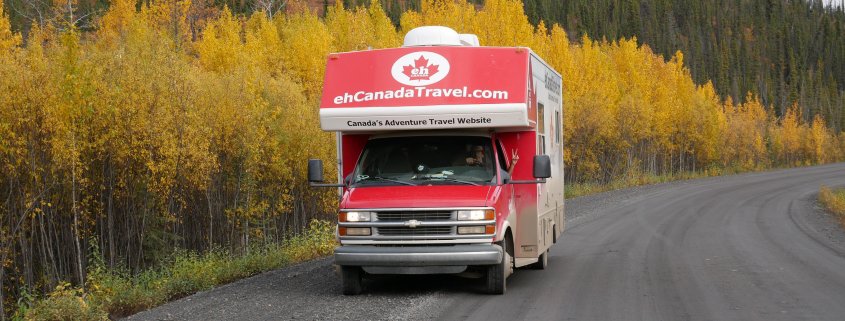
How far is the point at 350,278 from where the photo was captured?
412 inches

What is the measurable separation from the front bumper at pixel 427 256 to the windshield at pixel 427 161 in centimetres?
107

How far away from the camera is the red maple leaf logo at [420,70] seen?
10.7 meters

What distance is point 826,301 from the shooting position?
9664 millimetres

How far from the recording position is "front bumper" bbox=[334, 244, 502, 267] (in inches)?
385

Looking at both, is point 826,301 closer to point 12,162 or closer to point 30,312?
point 30,312

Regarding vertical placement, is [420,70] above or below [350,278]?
above

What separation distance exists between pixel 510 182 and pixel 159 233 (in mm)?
8794

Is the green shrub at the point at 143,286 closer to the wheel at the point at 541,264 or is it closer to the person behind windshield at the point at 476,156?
the person behind windshield at the point at 476,156

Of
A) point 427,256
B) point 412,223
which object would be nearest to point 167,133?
point 412,223

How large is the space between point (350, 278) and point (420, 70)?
281 centimetres

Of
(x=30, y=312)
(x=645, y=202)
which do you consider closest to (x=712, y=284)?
(x=30, y=312)

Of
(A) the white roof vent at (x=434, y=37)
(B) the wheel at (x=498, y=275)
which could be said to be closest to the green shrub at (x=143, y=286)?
(B) the wheel at (x=498, y=275)

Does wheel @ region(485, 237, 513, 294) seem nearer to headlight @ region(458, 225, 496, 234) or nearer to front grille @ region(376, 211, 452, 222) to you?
headlight @ region(458, 225, 496, 234)

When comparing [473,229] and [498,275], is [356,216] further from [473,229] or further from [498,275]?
[498,275]
